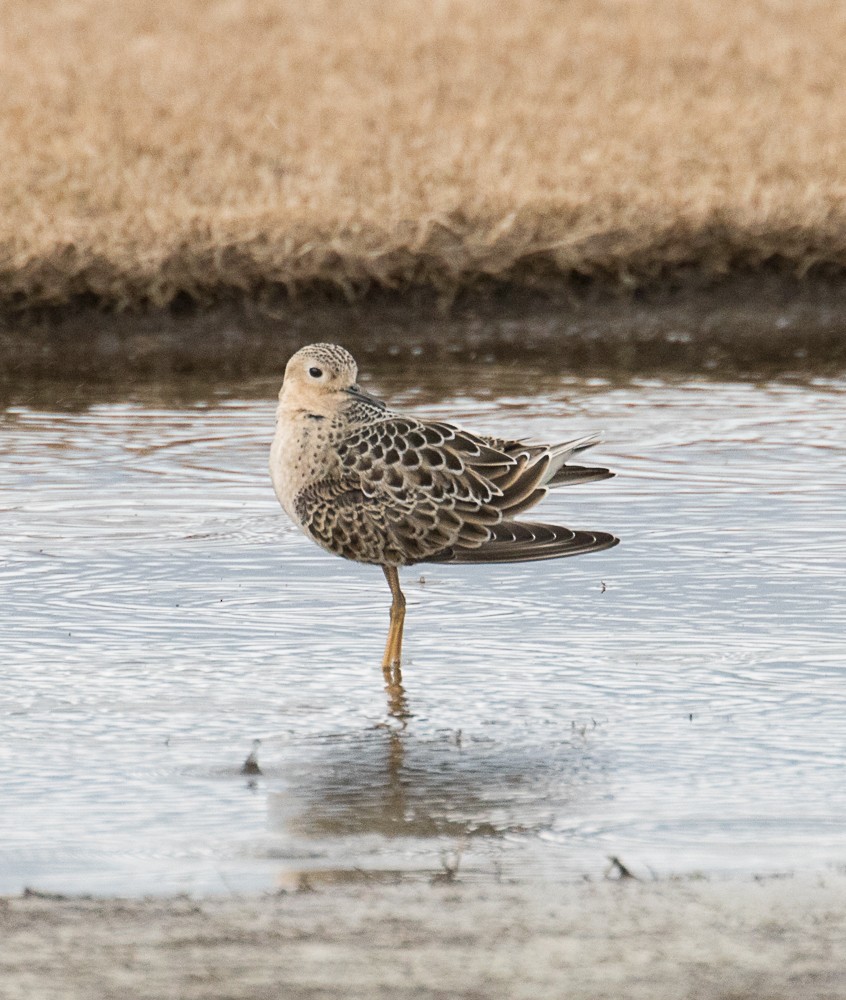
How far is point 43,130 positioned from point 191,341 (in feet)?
14.2

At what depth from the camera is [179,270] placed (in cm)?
1278

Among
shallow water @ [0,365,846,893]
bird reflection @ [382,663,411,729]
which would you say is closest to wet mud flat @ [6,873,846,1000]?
shallow water @ [0,365,846,893]

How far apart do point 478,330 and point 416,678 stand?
638 cm

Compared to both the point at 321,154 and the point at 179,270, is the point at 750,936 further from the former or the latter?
the point at 321,154

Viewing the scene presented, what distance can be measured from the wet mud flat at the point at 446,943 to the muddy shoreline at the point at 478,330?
7316 mm

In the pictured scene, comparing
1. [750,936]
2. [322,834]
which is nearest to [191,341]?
[322,834]

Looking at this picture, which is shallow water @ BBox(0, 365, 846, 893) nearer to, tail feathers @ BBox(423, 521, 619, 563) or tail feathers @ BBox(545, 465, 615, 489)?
tail feathers @ BBox(423, 521, 619, 563)

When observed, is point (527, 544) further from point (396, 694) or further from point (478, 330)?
point (478, 330)

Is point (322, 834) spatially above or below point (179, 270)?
below

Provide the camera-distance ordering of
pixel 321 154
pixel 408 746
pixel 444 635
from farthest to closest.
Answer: pixel 321 154, pixel 444 635, pixel 408 746

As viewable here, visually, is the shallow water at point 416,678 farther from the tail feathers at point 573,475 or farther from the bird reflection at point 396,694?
the tail feathers at point 573,475

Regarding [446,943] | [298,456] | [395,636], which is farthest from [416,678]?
[446,943]

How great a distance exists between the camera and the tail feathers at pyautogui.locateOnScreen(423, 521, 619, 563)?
6.88 meters

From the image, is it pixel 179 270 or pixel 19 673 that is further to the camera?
pixel 179 270
